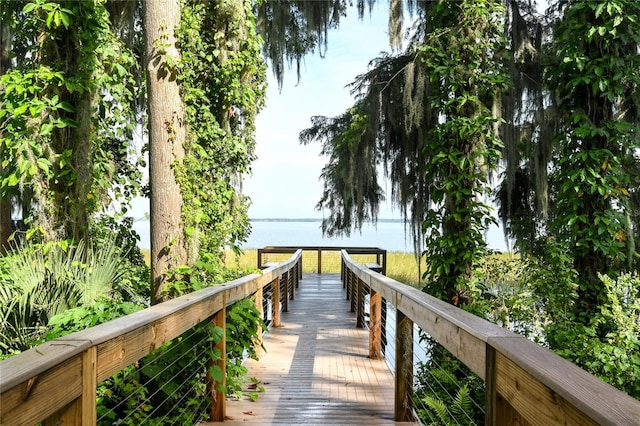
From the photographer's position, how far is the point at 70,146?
4.98 metres

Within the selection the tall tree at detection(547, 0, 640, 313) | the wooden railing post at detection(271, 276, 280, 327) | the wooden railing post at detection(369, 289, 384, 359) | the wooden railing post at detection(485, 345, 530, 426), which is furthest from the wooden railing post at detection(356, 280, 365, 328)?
the wooden railing post at detection(485, 345, 530, 426)

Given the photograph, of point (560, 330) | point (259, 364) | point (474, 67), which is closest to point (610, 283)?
point (560, 330)

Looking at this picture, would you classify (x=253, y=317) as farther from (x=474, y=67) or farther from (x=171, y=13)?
(x=474, y=67)

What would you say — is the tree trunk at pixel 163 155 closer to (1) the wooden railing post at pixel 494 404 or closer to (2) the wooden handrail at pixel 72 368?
(2) the wooden handrail at pixel 72 368

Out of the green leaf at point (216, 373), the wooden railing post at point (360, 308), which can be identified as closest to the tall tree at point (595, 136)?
the wooden railing post at point (360, 308)

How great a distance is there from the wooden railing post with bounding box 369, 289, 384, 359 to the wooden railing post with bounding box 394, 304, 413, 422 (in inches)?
60.4

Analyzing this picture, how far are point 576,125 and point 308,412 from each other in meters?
3.87

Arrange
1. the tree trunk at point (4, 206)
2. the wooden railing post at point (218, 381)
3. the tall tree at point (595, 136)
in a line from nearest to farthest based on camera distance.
A: the wooden railing post at point (218, 381) < the tall tree at point (595, 136) < the tree trunk at point (4, 206)

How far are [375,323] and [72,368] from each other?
139 inches

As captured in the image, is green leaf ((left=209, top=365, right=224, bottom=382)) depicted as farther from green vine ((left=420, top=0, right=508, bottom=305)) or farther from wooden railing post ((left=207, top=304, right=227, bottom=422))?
green vine ((left=420, top=0, right=508, bottom=305))

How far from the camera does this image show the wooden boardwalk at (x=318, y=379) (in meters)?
3.07

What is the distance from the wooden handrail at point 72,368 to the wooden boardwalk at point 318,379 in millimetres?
1475

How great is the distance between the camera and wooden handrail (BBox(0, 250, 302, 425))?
93 cm

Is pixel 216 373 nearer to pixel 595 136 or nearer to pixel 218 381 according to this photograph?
pixel 218 381
